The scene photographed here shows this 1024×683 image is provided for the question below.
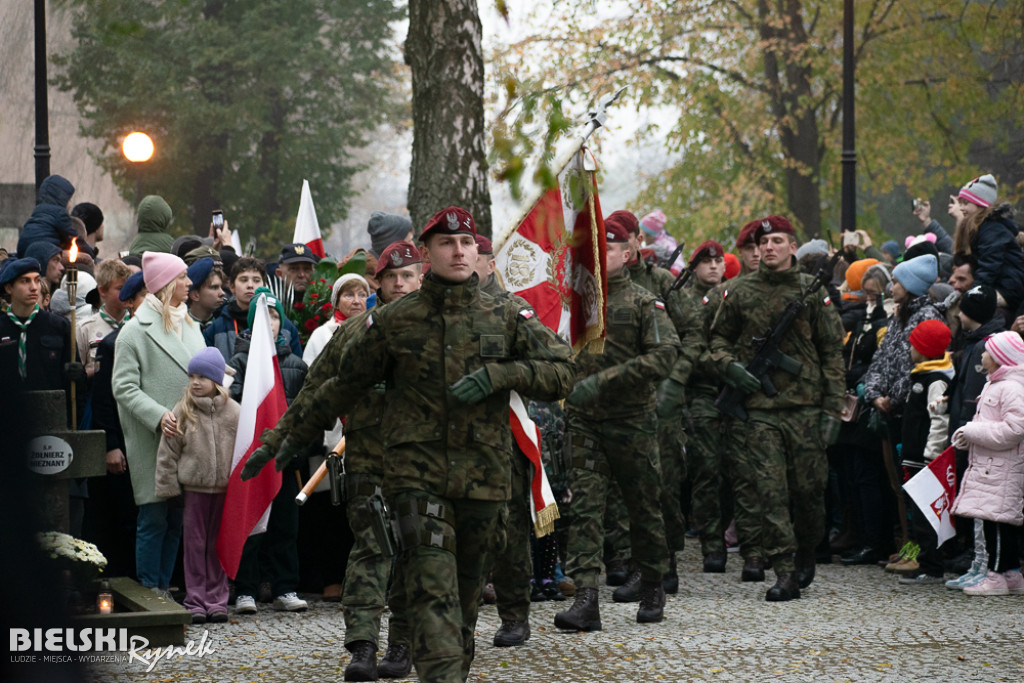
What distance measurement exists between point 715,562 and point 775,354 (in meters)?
2.11

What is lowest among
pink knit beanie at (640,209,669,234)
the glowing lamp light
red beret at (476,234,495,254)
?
red beret at (476,234,495,254)

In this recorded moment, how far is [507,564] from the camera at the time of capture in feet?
26.3

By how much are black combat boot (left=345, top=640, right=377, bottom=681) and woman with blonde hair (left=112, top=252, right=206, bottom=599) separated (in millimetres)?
2379

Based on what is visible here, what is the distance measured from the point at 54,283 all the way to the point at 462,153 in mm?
3541

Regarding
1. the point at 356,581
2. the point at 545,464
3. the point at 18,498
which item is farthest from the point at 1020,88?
the point at 18,498

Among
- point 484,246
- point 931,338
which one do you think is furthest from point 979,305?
point 484,246

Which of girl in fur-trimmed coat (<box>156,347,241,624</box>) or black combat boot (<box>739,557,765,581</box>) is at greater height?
girl in fur-trimmed coat (<box>156,347,241,624</box>)

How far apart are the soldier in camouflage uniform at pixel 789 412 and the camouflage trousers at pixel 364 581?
335cm

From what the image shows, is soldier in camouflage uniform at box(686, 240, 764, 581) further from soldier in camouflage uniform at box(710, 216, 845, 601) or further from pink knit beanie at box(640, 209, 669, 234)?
pink knit beanie at box(640, 209, 669, 234)

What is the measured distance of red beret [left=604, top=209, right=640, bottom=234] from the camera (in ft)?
30.3

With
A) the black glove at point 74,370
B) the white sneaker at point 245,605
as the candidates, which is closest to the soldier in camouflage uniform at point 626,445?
the white sneaker at point 245,605

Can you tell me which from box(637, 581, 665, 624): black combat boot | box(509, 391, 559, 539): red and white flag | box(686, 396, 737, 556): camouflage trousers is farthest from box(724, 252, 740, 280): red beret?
box(509, 391, 559, 539): red and white flag

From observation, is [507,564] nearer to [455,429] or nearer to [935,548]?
[455,429]

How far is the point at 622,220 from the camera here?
959cm
